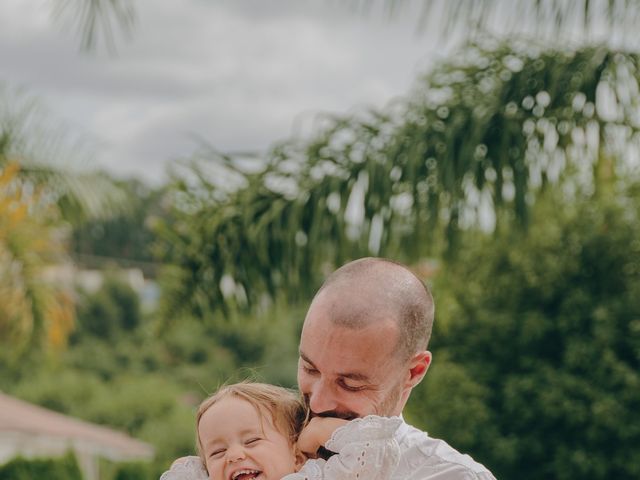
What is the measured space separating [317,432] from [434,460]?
209mm

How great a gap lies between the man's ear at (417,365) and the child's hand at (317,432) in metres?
0.16

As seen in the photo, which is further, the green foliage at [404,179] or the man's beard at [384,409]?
the green foliage at [404,179]

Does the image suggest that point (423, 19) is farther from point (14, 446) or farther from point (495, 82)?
point (14, 446)

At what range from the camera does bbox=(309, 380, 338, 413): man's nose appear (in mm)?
2070

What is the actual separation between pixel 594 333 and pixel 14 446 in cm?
1314

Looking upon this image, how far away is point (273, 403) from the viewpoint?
224 cm

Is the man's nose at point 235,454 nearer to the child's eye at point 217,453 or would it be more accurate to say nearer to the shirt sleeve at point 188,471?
the child's eye at point 217,453

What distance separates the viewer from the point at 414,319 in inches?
81.7

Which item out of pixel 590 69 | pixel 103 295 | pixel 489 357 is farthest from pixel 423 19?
pixel 103 295

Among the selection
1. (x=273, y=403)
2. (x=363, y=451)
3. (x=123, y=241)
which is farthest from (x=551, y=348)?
(x=123, y=241)

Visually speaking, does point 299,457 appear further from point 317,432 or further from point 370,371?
point 370,371

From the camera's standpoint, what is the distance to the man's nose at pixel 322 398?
2.07 meters

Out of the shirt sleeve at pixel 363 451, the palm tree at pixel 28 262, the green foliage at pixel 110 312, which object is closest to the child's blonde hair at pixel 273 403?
the shirt sleeve at pixel 363 451

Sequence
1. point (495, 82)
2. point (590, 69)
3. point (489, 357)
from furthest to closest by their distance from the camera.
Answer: point (489, 357), point (495, 82), point (590, 69)
